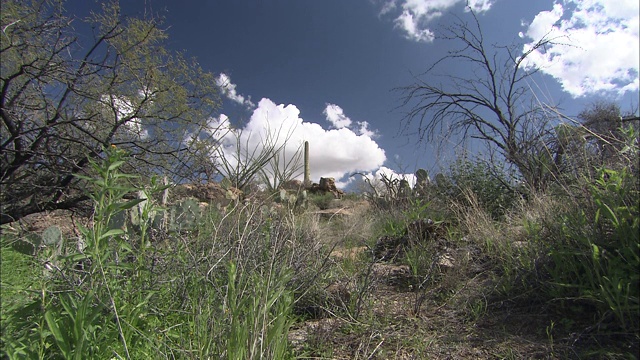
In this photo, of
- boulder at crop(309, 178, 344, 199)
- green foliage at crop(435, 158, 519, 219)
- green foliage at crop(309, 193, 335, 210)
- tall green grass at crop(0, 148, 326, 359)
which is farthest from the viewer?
boulder at crop(309, 178, 344, 199)

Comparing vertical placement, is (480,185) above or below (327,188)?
below

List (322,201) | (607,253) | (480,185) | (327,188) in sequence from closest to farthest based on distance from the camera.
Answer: (607,253) → (480,185) → (322,201) → (327,188)

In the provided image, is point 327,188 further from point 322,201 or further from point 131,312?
point 131,312

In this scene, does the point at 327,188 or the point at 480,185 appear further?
the point at 327,188

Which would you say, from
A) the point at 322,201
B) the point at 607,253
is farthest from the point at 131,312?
the point at 322,201

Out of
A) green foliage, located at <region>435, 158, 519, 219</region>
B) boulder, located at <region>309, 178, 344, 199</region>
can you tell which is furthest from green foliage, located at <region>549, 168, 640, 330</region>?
boulder, located at <region>309, 178, 344, 199</region>

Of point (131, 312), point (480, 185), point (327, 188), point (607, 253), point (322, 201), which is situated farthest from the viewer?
point (327, 188)

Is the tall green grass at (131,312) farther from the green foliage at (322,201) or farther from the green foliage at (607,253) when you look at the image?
the green foliage at (322,201)

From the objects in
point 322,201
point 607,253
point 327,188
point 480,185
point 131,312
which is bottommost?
point 131,312

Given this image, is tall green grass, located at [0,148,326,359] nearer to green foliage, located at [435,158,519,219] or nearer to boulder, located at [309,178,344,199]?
green foliage, located at [435,158,519,219]

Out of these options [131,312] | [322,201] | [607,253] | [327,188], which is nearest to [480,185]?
[607,253]

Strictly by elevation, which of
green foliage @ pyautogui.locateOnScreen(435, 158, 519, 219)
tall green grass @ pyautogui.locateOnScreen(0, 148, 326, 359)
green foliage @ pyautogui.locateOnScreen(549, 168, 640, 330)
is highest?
green foliage @ pyautogui.locateOnScreen(435, 158, 519, 219)

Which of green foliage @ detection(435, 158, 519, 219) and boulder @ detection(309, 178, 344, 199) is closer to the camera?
green foliage @ detection(435, 158, 519, 219)

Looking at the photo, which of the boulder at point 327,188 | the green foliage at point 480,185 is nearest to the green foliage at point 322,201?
the boulder at point 327,188
